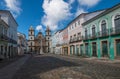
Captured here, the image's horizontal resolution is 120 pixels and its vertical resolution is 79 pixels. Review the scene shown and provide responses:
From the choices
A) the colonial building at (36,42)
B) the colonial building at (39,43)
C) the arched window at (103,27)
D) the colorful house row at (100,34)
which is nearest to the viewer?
the colorful house row at (100,34)

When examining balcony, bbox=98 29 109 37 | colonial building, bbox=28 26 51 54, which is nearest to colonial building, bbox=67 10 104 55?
balcony, bbox=98 29 109 37

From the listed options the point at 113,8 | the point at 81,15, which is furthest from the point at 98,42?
the point at 81,15

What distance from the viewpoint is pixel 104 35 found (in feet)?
74.7

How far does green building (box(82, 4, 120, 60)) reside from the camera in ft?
67.7

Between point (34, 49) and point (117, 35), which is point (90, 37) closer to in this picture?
point (117, 35)

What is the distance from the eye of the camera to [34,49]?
296 ft

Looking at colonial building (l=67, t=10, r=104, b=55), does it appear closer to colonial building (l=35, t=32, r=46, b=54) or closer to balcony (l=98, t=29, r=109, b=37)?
balcony (l=98, t=29, r=109, b=37)

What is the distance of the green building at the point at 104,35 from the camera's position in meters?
20.6

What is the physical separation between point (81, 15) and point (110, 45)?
1305 cm

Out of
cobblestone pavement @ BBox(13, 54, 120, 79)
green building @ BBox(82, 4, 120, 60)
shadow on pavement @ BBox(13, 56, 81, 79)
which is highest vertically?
green building @ BBox(82, 4, 120, 60)

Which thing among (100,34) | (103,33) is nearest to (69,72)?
(103,33)

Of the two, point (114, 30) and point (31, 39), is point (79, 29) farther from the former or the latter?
point (31, 39)

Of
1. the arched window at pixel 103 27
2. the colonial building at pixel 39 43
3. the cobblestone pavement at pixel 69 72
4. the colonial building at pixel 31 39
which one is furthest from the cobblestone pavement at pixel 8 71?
the colonial building at pixel 31 39

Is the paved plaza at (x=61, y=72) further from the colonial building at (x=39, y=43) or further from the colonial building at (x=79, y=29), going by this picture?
the colonial building at (x=39, y=43)
